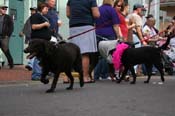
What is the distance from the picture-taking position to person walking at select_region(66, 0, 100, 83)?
11414 mm

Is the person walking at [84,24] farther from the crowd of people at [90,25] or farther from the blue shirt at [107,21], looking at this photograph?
the blue shirt at [107,21]

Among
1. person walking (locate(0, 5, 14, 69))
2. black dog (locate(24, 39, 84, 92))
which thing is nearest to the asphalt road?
black dog (locate(24, 39, 84, 92))

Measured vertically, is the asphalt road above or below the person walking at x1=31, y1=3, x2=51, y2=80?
below

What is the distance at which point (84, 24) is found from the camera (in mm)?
11422

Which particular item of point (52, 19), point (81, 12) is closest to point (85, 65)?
point (81, 12)

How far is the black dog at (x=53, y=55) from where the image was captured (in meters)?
9.34

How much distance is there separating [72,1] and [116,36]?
1440mm

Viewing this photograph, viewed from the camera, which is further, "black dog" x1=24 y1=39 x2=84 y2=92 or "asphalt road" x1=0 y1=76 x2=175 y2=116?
"black dog" x1=24 y1=39 x2=84 y2=92

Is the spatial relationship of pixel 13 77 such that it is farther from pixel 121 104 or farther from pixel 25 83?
pixel 121 104

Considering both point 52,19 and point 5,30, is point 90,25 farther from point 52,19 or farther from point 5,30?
point 5,30

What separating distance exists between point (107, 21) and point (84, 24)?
1.13m

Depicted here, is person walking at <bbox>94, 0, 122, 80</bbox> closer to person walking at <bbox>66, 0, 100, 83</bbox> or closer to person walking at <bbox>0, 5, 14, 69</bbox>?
person walking at <bbox>66, 0, 100, 83</bbox>

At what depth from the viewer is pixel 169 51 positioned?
17.5m

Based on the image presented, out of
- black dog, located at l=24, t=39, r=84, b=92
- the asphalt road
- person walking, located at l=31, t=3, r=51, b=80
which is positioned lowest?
the asphalt road
